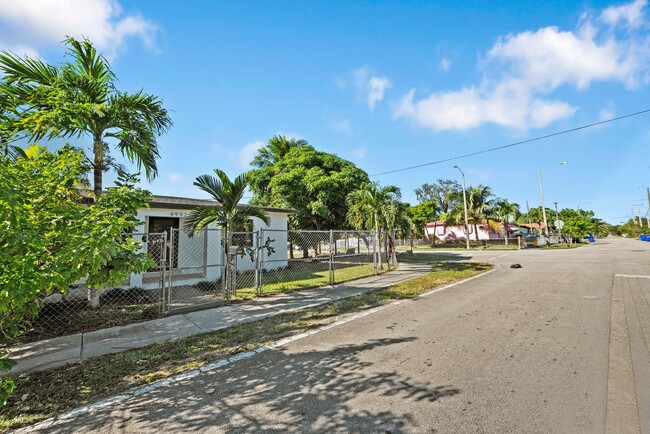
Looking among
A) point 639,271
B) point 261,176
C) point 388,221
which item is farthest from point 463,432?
point 261,176

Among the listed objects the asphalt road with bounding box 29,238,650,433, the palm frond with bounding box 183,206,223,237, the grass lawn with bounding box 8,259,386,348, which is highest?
the palm frond with bounding box 183,206,223,237

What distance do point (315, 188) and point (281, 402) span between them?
1578cm

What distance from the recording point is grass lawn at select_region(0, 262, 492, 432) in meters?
3.08

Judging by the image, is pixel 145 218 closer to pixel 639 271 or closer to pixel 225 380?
pixel 225 380

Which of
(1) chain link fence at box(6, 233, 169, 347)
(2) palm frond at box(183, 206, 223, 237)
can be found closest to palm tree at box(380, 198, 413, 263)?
(2) palm frond at box(183, 206, 223, 237)

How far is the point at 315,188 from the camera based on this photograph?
1833 cm

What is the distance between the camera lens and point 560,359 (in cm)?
391

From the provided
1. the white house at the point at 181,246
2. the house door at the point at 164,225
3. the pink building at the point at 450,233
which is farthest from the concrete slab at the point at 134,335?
the pink building at the point at 450,233

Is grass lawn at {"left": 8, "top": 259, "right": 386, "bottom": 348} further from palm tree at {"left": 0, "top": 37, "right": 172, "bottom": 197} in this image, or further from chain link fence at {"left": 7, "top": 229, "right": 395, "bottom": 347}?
palm tree at {"left": 0, "top": 37, "right": 172, "bottom": 197}

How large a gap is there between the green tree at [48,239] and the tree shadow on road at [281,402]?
4.11 ft

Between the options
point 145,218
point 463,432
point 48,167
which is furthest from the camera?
point 145,218

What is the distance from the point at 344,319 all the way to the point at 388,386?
2853 millimetres

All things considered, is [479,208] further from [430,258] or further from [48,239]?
[48,239]

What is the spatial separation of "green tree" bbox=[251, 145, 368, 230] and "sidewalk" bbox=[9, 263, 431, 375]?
394 inches
